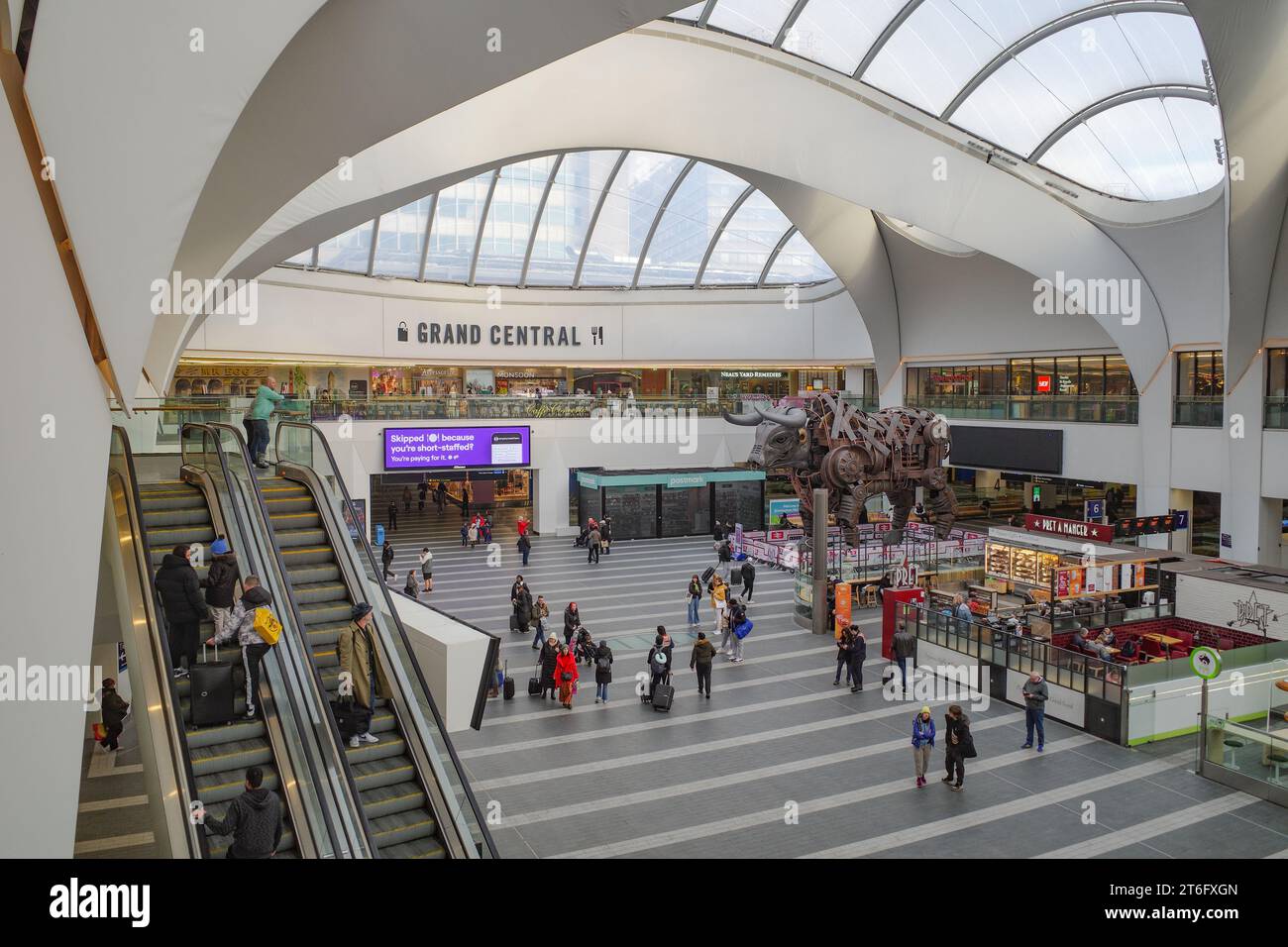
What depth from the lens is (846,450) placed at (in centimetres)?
2323

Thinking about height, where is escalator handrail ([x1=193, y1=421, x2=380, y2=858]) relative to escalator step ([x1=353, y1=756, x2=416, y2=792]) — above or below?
above

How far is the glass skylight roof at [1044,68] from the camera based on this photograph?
21.7m

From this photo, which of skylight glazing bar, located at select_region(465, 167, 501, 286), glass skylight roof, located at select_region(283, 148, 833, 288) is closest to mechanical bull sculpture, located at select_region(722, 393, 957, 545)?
glass skylight roof, located at select_region(283, 148, 833, 288)

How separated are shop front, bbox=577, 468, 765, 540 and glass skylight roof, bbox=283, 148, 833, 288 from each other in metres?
9.38

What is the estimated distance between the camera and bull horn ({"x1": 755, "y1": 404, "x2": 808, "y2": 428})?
22.7m

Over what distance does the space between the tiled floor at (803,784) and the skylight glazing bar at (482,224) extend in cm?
2082

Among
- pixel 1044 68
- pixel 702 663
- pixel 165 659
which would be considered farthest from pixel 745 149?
pixel 165 659

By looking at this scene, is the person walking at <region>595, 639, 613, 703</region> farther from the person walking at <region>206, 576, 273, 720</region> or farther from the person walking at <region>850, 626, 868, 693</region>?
the person walking at <region>206, 576, 273, 720</region>

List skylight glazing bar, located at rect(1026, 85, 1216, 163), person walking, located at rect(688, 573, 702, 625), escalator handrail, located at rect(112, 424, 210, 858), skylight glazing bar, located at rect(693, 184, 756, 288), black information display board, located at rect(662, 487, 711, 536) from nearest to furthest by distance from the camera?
escalator handrail, located at rect(112, 424, 210, 858) < person walking, located at rect(688, 573, 702, 625) < skylight glazing bar, located at rect(1026, 85, 1216, 163) < black information display board, located at rect(662, 487, 711, 536) < skylight glazing bar, located at rect(693, 184, 756, 288)

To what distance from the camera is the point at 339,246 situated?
32.5m

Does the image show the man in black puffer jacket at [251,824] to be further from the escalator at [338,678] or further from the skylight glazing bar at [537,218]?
the skylight glazing bar at [537,218]

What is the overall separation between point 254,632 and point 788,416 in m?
17.0

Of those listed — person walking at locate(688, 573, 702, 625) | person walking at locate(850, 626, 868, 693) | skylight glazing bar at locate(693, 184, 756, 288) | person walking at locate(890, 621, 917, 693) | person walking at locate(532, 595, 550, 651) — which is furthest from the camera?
skylight glazing bar at locate(693, 184, 756, 288)

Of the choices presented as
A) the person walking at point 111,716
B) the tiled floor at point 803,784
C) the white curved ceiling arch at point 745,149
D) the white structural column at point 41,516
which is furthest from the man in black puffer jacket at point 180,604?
the white curved ceiling arch at point 745,149
